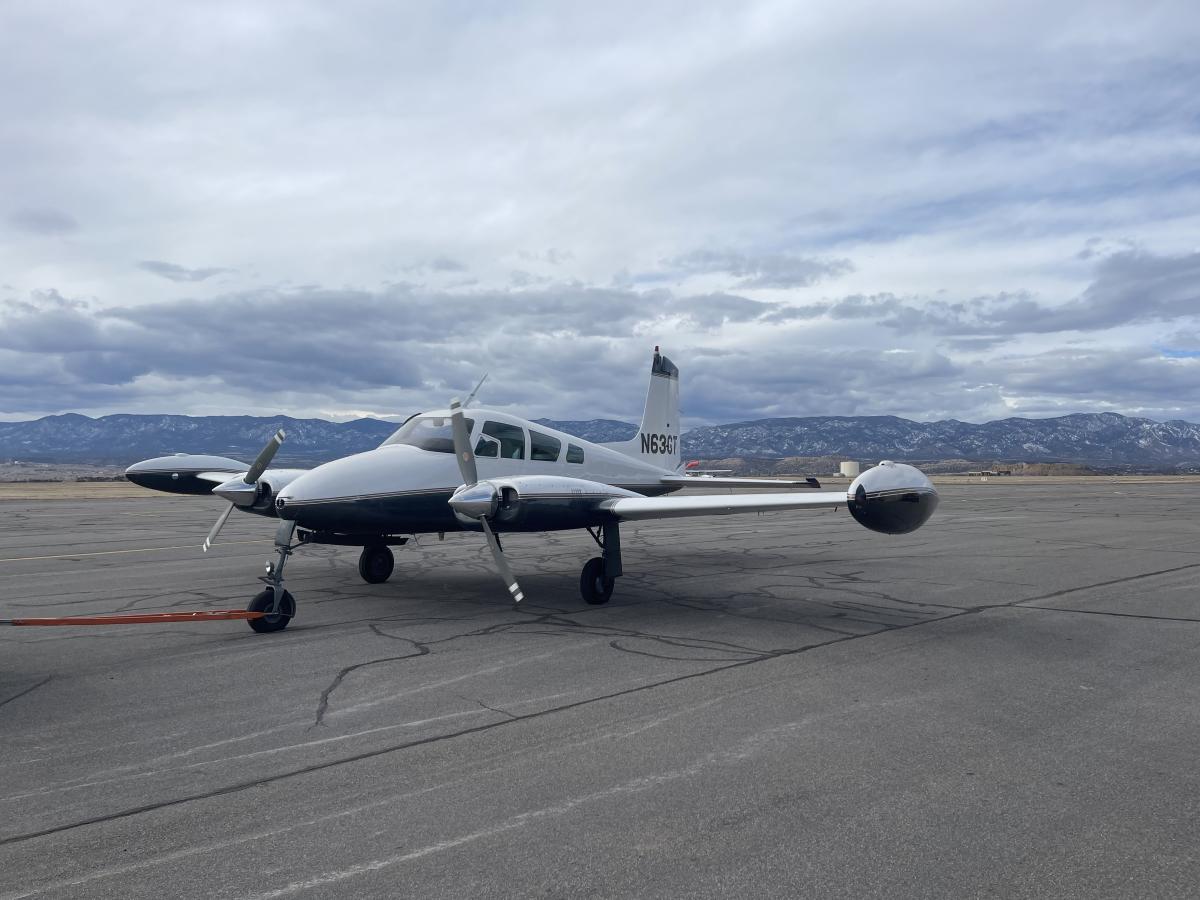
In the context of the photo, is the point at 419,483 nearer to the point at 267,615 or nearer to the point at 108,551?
the point at 267,615

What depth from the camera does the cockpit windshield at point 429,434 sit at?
42.0 ft

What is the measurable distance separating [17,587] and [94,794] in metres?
11.1

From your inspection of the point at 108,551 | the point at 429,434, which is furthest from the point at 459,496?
the point at 108,551

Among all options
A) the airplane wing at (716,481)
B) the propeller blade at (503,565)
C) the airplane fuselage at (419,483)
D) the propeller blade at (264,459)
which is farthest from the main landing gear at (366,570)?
the airplane wing at (716,481)

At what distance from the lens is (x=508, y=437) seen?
537 inches

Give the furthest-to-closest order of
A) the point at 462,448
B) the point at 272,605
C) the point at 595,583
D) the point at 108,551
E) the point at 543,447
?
the point at 108,551 < the point at 543,447 < the point at 595,583 < the point at 462,448 < the point at 272,605

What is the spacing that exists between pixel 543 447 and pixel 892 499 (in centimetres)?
623

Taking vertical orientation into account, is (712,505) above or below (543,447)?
below

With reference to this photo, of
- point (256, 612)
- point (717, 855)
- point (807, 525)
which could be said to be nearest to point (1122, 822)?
point (717, 855)

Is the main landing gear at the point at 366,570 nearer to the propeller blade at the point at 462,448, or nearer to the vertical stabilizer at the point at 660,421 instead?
the propeller blade at the point at 462,448

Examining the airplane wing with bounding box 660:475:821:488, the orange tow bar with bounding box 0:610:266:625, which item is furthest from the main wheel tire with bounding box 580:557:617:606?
the airplane wing with bounding box 660:475:821:488

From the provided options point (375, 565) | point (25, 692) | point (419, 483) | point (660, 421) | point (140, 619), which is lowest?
point (25, 692)

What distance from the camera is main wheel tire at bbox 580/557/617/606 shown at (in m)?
12.3

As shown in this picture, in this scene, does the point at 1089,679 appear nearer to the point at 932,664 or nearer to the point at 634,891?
the point at 932,664
